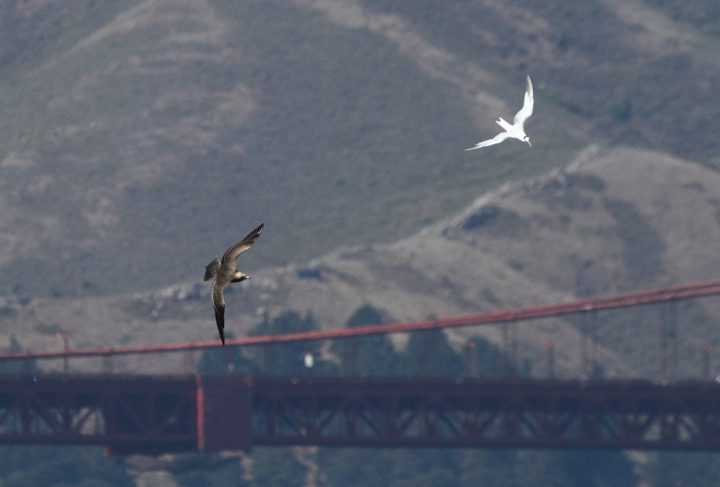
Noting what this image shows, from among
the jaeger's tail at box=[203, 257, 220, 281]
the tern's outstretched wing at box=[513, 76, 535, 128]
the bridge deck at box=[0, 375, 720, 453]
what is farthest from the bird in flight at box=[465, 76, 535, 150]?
the bridge deck at box=[0, 375, 720, 453]

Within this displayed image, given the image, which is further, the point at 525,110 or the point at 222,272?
the point at 525,110

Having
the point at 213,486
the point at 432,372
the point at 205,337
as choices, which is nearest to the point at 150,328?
the point at 205,337

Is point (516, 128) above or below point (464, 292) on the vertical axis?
above

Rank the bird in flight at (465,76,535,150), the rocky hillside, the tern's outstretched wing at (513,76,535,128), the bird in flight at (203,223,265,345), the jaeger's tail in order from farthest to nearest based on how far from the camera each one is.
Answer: the rocky hillside → the tern's outstretched wing at (513,76,535,128) → the bird in flight at (465,76,535,150) → the jaeger's tail → the bird in flight at (203,223,265,345)

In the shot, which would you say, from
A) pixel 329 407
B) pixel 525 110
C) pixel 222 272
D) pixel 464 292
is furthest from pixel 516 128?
pixel 464 292

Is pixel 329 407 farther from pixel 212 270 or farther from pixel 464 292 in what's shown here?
pixel 464 292

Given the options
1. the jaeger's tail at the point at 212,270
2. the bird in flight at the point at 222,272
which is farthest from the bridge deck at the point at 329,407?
the jaeger's tail at the point at 212,270

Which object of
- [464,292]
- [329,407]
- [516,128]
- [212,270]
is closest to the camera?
[212,270]

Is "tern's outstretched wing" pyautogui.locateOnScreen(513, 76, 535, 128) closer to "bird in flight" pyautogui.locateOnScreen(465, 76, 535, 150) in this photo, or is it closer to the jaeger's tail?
"bird in flight" pyautogui.locateOnScreen(465, 76, 535, 150)
